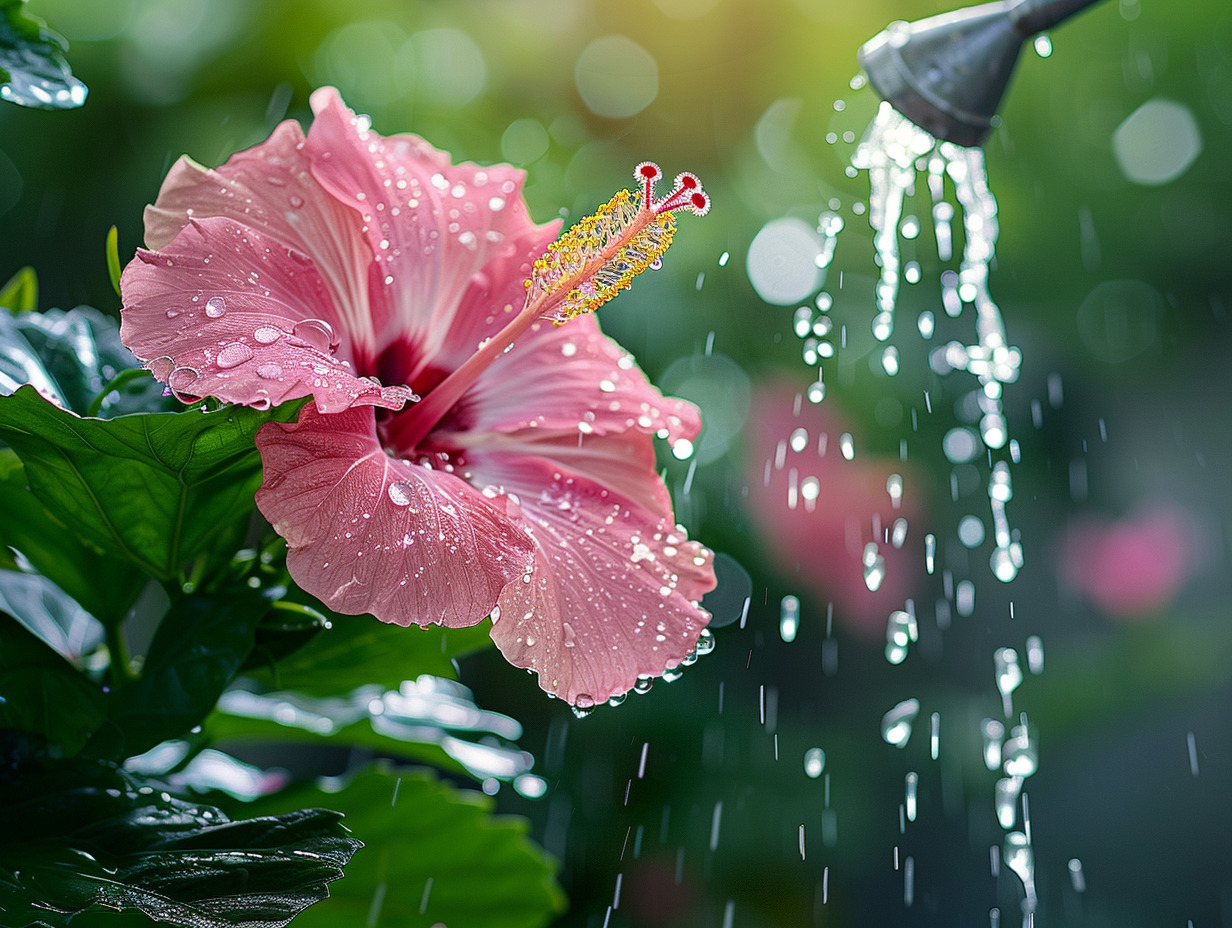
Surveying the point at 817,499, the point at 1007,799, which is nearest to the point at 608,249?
the point at 817,499

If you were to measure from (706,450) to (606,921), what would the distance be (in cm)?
86

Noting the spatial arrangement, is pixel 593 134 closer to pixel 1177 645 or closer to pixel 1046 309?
pixel 1046 309

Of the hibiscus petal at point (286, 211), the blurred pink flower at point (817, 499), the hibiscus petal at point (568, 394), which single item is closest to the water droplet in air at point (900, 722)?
the blurred pink flower at point (817, 499)

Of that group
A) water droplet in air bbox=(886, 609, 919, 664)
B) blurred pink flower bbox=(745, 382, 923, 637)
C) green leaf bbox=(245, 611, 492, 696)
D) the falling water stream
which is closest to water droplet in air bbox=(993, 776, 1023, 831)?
the falling water stream

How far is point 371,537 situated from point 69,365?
0.70 ft

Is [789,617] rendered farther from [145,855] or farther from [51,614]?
[145,855]

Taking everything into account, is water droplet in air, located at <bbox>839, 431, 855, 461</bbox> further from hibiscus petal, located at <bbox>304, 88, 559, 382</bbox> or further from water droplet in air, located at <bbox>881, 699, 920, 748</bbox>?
hibiscus petal, located at <bbox>304, 88, 559, 382</bbox>

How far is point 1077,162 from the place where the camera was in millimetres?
2020

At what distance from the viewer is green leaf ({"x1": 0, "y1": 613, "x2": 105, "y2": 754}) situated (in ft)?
1.44

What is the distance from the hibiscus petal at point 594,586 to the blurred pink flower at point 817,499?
1183 millimetres

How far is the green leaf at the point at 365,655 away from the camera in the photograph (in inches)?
19.2

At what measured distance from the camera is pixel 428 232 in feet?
1.55

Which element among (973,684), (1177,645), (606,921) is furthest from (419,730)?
(1177,645)

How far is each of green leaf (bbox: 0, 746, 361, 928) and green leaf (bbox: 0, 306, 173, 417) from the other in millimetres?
152
